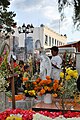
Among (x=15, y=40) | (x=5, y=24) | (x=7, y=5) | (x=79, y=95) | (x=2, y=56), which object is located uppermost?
(x=7, y=5)

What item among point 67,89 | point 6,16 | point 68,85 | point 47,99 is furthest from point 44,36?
point 67,89

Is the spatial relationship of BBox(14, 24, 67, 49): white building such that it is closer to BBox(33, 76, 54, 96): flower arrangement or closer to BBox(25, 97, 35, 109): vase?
BBox(25, 97, 35, 109): vase

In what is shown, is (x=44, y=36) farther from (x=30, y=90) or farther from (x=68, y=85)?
(x=68, y=85)

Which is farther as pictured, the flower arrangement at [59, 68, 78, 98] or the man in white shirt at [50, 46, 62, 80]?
the man in white shirt at [50, 46, 62, 80]

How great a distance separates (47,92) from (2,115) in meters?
2.79

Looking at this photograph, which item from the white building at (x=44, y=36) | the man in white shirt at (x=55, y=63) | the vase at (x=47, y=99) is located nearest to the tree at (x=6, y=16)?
the white building at (x=44, y=36)

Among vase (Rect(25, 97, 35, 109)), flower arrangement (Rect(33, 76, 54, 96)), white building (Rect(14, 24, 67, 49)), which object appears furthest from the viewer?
white building (Rect(14, 24, 67, 49))

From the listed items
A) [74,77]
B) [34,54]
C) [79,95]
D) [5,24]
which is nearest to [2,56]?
[74,77]

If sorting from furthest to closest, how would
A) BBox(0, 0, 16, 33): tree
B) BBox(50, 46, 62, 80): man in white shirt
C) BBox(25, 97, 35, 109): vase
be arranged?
BBox(0, 0, 16, 33): tree < BBox(50, 46, 62, 80): man in white shirt < BBox(25, 97, 35, 109): vase

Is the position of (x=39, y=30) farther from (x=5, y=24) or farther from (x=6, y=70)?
(x=6, y=70)

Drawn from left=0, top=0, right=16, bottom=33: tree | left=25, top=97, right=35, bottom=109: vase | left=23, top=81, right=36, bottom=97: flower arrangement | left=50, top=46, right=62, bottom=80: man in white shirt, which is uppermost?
left=0, top=0, right=16, bottom=33: tree

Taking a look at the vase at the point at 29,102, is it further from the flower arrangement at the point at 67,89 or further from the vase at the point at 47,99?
the flower arrangement at the point at 67,89

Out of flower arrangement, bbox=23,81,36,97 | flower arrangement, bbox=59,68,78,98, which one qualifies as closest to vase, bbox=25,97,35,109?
flower arrangement, bbox=23,81,36,97

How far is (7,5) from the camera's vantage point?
55.8ft
